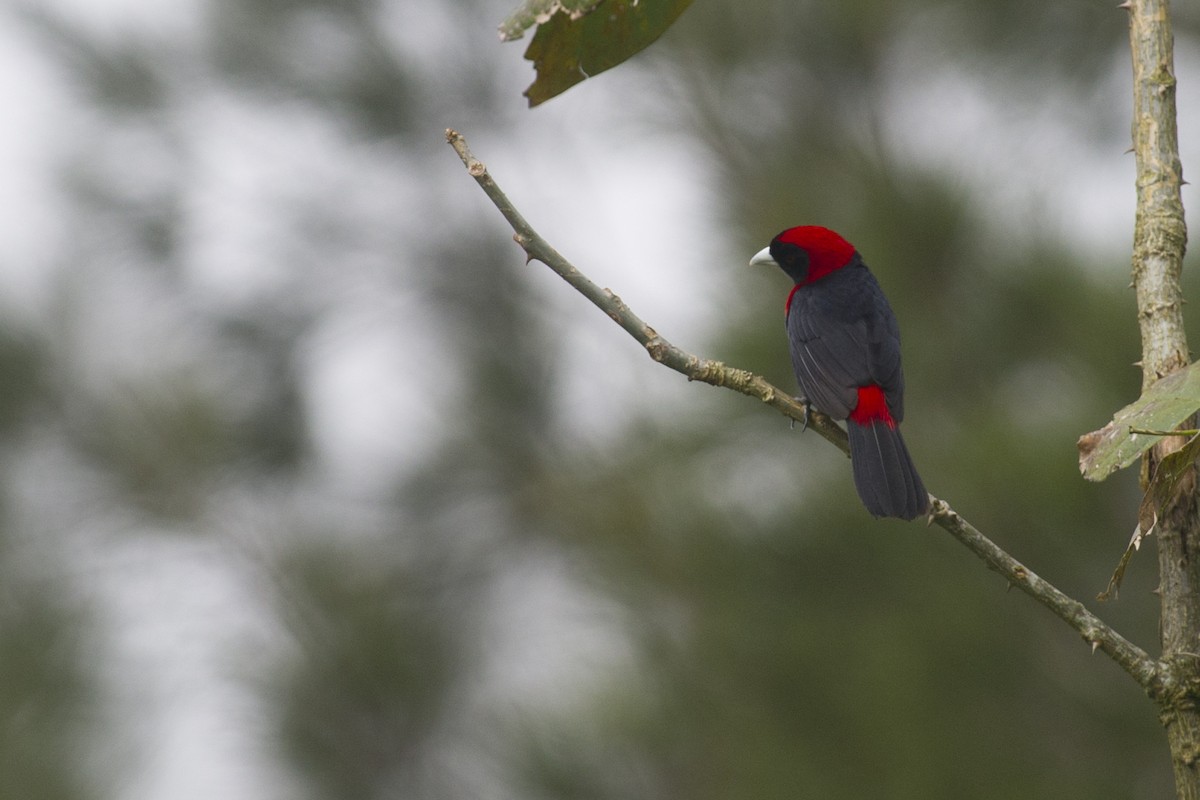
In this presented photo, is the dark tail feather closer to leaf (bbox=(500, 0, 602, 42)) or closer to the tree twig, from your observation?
the tree twig

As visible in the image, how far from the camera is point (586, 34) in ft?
5.20

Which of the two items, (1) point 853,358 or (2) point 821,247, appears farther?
(2) point 821,247

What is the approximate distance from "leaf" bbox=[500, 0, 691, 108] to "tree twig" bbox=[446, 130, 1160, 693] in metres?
0.15

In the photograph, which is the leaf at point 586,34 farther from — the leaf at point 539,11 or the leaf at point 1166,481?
the leaf at point 1166,481

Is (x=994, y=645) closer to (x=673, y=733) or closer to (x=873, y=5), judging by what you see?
(x=673, y=733)

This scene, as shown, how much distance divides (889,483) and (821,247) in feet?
4.49

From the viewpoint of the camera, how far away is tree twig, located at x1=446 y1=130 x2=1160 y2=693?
4.77ft

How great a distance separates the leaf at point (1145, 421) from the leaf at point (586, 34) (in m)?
0.71

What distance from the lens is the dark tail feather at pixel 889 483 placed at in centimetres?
246

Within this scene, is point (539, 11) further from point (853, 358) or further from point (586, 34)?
point (853, 358)

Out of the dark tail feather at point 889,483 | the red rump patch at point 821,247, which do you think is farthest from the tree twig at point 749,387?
the red rump patch at point 821,247

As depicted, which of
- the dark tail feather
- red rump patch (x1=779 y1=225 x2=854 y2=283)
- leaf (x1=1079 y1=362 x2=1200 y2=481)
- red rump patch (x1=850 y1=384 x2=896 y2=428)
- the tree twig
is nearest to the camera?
leaf (x1=1079 y1=362 x2=1200 y2=481)

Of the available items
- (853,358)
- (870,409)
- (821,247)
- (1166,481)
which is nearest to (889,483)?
(870,409)

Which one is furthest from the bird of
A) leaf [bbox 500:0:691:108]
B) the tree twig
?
leaf [bbox 500:0:691:108]
